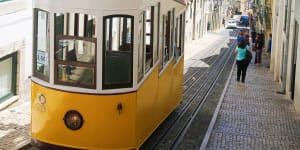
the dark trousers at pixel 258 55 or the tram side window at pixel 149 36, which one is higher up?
the tram side window at pixel 149 36

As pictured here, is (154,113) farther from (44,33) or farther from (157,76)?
(44,33)

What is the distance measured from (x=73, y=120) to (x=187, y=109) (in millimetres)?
6169

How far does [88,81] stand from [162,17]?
253 centimetres

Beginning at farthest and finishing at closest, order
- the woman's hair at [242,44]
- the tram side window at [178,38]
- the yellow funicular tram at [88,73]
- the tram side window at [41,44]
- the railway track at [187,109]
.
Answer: the woman's hair at [242,44] → the tram side window at [178,38] → the railway track at [187,109] → the tram side window at [41,44] → the yellow funicular tram at [88,73]

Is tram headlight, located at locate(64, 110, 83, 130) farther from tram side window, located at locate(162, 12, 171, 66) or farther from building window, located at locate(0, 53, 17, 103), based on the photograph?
building window, located at locate(0, 53, 17, 103)

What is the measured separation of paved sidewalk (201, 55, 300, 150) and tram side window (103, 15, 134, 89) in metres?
2.70

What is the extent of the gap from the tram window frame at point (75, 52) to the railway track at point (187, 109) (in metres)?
2.44

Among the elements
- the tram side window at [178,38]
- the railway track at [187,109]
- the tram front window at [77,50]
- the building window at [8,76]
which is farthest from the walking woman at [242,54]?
the tram front window at [77,50]

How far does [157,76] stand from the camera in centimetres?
1076

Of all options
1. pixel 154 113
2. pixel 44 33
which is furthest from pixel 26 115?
pixel 44 33

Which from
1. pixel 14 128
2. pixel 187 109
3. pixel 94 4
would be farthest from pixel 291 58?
pixel 94 4

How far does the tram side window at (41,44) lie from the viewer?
9141mm

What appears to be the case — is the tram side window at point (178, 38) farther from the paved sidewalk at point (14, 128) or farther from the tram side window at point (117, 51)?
the tram side window at point (117, 51)

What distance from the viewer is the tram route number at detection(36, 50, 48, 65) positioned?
918 centimetres
